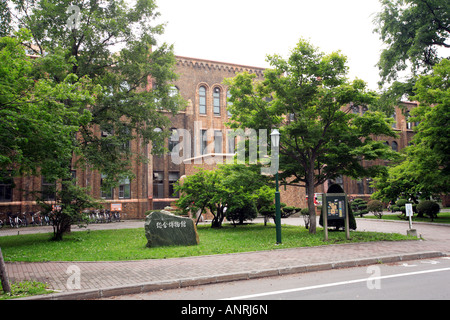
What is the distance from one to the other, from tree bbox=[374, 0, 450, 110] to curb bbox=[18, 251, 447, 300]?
23226mm

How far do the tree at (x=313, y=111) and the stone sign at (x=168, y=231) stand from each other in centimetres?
555

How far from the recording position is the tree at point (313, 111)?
1415 cm

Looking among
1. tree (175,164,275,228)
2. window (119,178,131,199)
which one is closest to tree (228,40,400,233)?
tree (175,164,275,228)

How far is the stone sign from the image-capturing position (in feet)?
41.7

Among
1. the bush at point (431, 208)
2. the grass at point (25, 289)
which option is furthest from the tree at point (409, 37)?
the grass at point (25, 289)

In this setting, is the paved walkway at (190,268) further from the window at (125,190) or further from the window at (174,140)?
the window at (174,140)

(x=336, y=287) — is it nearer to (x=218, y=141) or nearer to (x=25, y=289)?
(x=25, y=289)

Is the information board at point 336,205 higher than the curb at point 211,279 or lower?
higher

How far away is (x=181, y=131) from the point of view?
36.8m

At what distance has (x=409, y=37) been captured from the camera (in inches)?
1161

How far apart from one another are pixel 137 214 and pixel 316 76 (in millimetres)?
24348

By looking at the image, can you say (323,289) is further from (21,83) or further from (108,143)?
(108,143)

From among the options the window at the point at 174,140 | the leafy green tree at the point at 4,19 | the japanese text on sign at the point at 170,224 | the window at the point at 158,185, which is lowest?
the japanese text on sign at the point at 170,224
